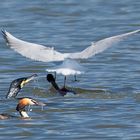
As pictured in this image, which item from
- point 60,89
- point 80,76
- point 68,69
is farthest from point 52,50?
point 80,76

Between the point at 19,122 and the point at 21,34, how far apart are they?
276 inches

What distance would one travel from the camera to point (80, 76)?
14.9 metres

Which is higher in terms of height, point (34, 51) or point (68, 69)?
point (34, 51)

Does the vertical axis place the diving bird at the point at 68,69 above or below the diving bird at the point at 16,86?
above

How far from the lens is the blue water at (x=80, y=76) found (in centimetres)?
1125

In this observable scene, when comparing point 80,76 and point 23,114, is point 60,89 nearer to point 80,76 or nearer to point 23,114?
point 80,76

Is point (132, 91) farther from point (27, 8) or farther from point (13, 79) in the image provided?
point (27, 8)

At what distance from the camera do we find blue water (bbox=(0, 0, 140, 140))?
36.9 feet

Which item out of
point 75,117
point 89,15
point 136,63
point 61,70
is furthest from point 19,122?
point 89,15

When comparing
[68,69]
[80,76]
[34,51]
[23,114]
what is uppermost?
[34,51]

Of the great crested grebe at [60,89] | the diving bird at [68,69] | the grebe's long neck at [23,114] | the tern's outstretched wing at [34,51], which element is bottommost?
the grebe's long neck at [23,114]

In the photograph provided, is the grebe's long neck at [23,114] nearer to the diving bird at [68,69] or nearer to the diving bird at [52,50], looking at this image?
the diving bird at [68,69]

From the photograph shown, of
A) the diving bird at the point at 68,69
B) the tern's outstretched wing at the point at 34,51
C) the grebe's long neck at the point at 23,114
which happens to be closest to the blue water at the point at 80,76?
the grebe's long neck at the point at 23,114

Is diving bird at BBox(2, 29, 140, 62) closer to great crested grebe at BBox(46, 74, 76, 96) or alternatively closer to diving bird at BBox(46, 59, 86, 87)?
great crested grebe at BBox(46, 74, 76, 96)
